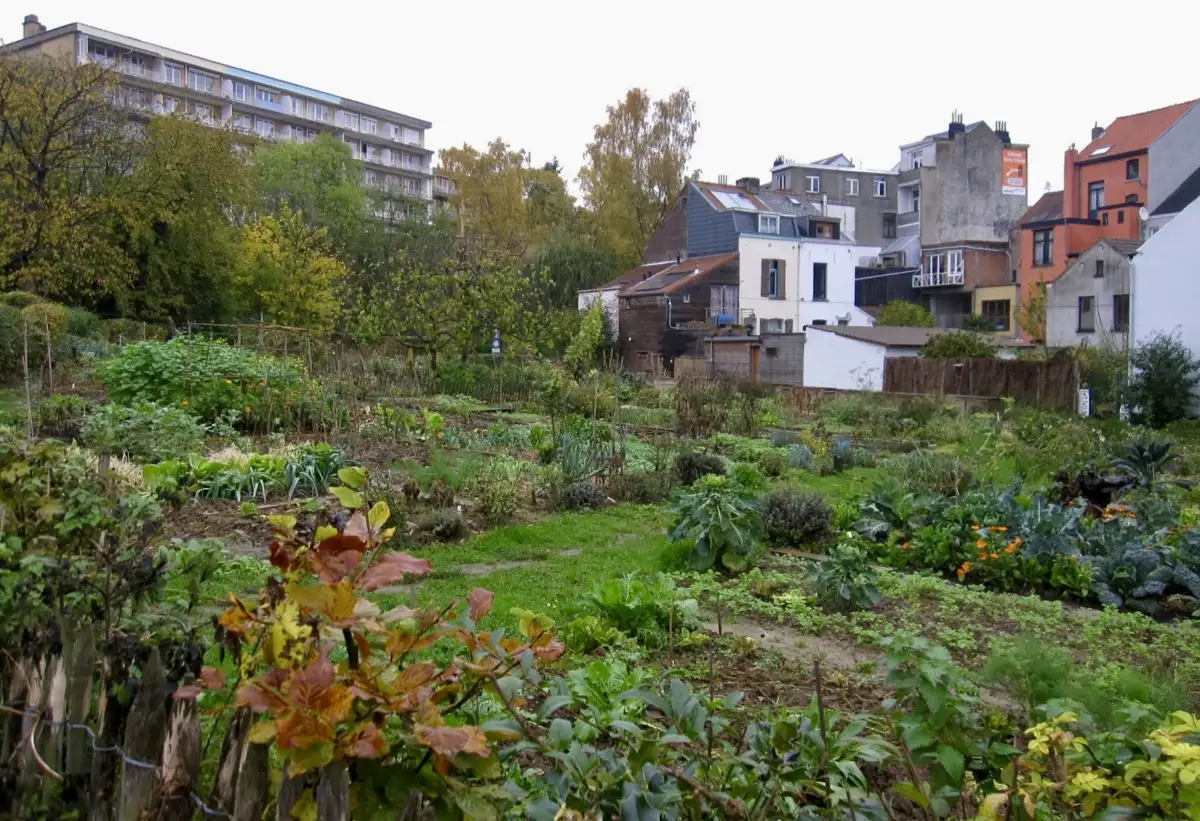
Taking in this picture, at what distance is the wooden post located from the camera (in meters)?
2.35

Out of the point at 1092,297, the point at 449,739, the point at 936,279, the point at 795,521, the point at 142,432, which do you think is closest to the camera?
the point at 449,739

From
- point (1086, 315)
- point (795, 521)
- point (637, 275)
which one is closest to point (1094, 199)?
point (1086, 315)

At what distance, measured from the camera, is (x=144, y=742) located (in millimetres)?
2367

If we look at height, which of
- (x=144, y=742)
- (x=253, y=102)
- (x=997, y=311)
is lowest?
(x=144, y=742)

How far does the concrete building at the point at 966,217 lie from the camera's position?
51.3 meters

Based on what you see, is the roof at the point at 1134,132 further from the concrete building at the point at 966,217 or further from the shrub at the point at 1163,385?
the shrub at the point at 1163,385

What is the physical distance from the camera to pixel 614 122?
4969 cm

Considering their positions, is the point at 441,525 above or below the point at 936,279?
below

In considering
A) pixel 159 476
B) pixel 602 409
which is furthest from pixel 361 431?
pixel 602 409

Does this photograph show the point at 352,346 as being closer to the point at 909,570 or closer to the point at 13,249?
the point at 13,249

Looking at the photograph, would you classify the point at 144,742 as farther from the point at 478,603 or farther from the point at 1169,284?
the point at 1169,284

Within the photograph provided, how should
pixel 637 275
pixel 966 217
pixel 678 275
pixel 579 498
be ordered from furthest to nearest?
pixel 966 217, pixel 637 275, pixel 678 275, pixel 579 498

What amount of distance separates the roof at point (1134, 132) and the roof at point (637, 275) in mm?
20177

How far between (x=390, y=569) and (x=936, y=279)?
53316 millimetres
